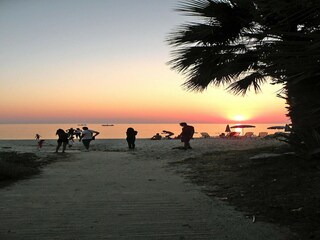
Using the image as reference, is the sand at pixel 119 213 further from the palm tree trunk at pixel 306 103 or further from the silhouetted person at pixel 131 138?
the silhouetted person at pixel 131 138

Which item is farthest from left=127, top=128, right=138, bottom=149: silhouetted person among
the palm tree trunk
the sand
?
the palm tree trunk

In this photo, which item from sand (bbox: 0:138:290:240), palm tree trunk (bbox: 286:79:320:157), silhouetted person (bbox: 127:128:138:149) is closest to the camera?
palm tree trunk (bbox: 286:79:320:157)

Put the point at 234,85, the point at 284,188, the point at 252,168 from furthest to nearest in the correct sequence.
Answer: the point at 234,85, the point at 252,168, the point at 284,188

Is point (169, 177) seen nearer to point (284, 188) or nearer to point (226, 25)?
point (284, 188)

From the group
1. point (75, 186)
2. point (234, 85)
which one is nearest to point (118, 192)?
point (75, 186)

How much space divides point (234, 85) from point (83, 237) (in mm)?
7961

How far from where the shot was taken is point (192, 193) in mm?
6824

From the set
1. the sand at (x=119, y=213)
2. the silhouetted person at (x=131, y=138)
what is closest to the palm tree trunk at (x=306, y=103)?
the sand at (x=119, y=213)

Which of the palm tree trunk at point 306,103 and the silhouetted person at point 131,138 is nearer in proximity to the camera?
the palm tree trunk at point 306,103

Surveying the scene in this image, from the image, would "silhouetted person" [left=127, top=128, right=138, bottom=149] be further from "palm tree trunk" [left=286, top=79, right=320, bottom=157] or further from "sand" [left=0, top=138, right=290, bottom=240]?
"palm tree trunk" [left=286, top=79, right=320, bottom=157]

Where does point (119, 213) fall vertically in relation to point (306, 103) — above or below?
below

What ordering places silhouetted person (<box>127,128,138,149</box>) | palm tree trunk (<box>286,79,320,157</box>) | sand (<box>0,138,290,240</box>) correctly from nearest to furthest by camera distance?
1. palm tree trunk (<box>286,79,320,157</box>)
2. sand (<box>0,138,290,240</box>)
3. silhouetted person (<box>127,128,138,149</box>)

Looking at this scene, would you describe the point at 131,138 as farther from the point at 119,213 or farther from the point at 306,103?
the point at 306,103

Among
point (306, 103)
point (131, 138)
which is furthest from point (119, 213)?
point (131, 138)
